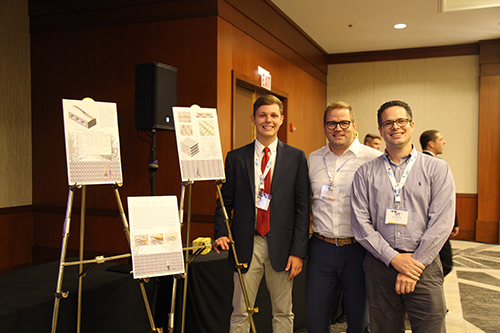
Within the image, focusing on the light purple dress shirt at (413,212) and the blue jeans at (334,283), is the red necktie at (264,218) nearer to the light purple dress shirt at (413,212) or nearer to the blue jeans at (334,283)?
the blue jeans at (334,283)

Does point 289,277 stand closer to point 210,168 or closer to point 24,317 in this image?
point 210,168

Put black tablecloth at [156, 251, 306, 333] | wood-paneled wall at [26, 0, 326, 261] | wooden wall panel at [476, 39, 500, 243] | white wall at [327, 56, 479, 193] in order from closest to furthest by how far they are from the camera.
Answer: black tablecloth at [156, 251, 306, 333] → wood-paneled wall at [26, 0, 326, 261] → wooden wall panel at [476, 39, 500, 243] → white wall at [327, 56, 479, 193]

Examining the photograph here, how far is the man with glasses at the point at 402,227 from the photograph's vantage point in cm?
200

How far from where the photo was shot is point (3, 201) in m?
5.19

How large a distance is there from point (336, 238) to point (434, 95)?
7.19 m

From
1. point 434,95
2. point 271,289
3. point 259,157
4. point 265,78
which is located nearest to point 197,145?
point 259,157

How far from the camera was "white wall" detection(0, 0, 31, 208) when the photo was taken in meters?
5.20

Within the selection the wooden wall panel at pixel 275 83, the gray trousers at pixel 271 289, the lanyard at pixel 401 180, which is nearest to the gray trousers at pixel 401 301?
the lanyard at pixel 401 180

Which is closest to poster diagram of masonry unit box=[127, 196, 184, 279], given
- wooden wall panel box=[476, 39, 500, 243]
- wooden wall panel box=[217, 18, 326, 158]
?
wooden wall panel box=[217, 18, 326, 158]

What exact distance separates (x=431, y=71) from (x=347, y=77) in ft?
5.60

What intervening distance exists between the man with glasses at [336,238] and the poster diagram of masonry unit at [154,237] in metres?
0.79

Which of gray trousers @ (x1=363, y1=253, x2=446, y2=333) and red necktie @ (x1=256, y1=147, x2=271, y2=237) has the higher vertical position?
red necktie @ (x1=256, y1=147, x2=271, y2=237)

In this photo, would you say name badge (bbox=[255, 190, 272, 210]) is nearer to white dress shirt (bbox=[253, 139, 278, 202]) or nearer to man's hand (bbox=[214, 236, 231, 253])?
white dress shirt (bbox=[253, 139, 278, 202])

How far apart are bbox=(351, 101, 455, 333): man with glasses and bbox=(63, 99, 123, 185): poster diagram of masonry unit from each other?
140 cm
